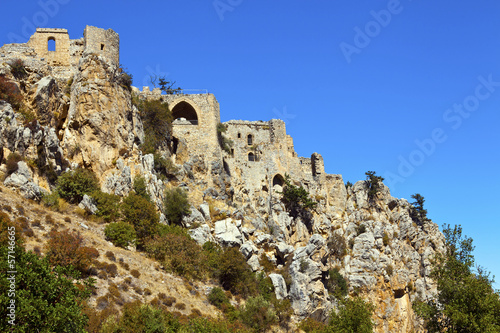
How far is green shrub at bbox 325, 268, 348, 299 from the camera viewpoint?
152 feet

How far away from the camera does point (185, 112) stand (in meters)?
51.5

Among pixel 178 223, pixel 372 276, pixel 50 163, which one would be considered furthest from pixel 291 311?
pixel 50 163

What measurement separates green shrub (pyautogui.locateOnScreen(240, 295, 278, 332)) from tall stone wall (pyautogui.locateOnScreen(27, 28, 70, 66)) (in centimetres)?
2352

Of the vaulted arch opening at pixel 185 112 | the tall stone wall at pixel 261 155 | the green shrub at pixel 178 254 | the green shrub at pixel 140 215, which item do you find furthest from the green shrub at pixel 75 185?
the tall stone wall at pixel 261 155

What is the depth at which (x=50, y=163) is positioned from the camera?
1366 inches

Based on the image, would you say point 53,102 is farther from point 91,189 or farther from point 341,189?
point 341,189

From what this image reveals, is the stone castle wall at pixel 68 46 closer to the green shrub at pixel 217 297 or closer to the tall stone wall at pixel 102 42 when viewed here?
the tall stone wall at pixel 102 42

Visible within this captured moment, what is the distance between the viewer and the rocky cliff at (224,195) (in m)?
36.0

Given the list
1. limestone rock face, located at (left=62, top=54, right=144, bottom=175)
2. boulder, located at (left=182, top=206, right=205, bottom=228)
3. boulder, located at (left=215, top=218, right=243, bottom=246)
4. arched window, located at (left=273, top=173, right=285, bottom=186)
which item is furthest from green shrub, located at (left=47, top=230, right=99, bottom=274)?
arched window, located at (left=273, top=173, right=285, bottom=186)

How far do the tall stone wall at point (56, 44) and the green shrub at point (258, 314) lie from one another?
2352cm

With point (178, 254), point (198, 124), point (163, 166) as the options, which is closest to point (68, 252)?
point (178, 254)

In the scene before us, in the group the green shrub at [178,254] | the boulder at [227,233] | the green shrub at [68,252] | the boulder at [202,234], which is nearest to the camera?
the green shrub at [68,252]

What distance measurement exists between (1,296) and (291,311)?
2614 centimetres

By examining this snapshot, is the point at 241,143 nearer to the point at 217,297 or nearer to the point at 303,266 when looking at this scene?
the point at 303,266
